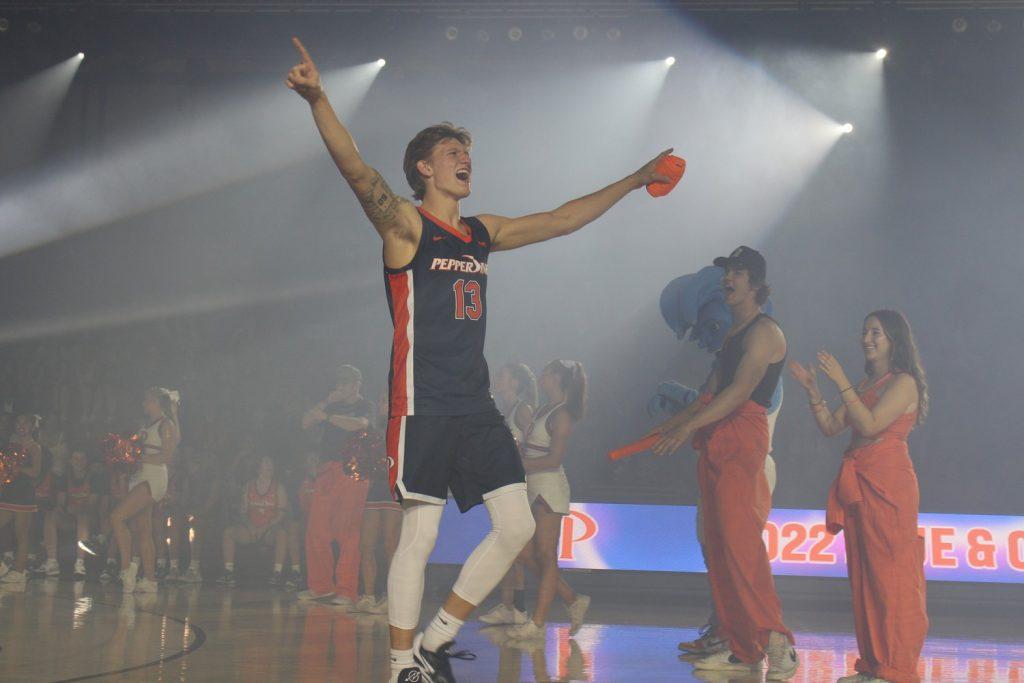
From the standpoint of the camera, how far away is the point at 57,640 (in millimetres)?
5992

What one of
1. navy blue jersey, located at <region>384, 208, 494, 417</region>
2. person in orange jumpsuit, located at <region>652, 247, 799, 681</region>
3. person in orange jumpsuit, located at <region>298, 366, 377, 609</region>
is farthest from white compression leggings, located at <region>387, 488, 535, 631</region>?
person in orange jumpsuit, located at <region>298, 366, 377, 609</region>

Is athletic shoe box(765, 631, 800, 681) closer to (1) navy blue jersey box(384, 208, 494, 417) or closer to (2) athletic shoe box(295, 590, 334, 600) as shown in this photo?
(1) navy blue jersey box(384, 208, 494, 417)

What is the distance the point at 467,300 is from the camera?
3.82m

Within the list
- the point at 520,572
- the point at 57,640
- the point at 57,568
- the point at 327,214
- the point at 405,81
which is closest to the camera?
the point at 57,640

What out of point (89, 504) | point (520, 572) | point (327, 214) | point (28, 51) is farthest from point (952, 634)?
point (28, 51)

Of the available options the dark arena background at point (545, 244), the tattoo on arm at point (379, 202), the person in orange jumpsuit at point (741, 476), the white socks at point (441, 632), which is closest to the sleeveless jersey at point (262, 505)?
the dark arena background at point (545, 244)

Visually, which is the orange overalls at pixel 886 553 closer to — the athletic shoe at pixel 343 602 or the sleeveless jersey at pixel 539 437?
the sleeveless jersey at pixel 539 437

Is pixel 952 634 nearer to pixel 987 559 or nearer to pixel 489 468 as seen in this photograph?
pixel 987 559

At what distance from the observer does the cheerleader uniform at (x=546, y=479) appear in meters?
7.41

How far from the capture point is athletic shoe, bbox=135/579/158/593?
920cm

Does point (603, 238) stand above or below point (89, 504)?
above

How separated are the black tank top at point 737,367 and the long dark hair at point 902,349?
67cm

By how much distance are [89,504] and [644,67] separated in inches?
307

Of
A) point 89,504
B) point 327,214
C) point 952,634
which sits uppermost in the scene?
point 327,214
